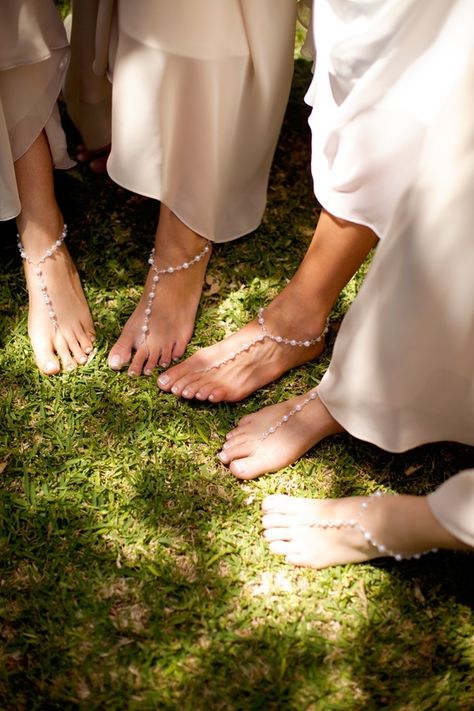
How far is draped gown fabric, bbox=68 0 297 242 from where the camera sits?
2338 millimetres

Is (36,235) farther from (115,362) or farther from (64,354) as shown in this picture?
(115,362)

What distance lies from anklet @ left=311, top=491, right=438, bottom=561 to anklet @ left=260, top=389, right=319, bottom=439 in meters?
0.37

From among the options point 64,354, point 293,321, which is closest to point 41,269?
point 64,354

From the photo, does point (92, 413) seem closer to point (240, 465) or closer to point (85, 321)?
point (85, 321)

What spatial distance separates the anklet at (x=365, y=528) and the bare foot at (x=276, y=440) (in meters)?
0.27

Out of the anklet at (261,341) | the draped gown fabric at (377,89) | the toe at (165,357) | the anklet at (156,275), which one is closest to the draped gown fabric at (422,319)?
the draped gown fabric at (377,89)

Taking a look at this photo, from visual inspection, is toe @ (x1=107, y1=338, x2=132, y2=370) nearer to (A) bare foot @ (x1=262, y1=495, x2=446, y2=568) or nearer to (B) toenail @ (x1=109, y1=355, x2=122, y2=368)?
(B) toenail @ (x1=109, y1=355, x2=122, y2=368)

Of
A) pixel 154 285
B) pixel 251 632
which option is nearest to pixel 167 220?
pixel 154 285

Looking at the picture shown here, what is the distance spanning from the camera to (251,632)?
7.41 ft

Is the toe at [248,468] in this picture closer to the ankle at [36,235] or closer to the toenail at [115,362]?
the toenail at [115,362]

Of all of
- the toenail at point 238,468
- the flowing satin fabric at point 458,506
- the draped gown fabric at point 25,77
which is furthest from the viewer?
the toenail at point 238,468

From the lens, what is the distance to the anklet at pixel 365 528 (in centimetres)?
227

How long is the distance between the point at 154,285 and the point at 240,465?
79 cm

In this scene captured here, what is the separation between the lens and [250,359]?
2734 millimetres
